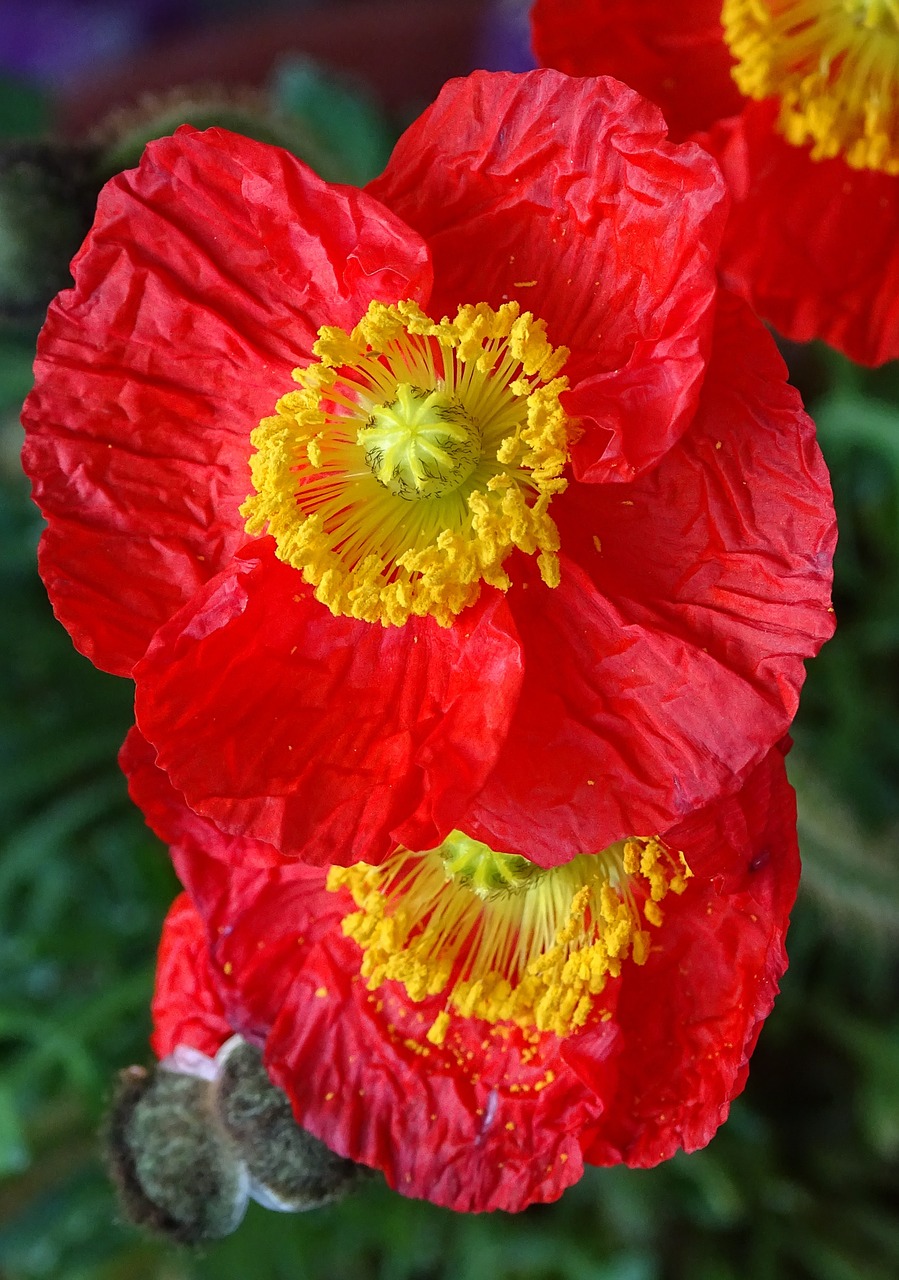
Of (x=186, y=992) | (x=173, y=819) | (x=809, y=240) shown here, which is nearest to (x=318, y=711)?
(x=173, y=819)

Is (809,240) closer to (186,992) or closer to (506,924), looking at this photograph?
(506,924)

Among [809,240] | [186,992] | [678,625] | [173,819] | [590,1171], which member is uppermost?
[809,240]

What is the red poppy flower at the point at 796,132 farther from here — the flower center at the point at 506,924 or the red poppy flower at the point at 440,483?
the flower center at the point at 506,924

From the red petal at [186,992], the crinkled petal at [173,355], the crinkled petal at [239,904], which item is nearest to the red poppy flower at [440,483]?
the crinkled petal at [173,355]

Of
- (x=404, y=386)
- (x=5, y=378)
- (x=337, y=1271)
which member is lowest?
(x=337, y=1271)

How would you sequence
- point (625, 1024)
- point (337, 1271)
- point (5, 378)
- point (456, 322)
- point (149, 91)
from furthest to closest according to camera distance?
point (149, 91)
point (337, 1271)
point (5, 378)
point (625, 1024)
point (456, 322)

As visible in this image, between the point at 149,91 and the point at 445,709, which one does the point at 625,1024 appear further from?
the point at 149,91

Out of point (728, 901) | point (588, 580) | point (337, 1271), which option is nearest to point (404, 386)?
point (588, 580)

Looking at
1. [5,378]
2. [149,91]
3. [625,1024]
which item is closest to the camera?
[625,1024]
